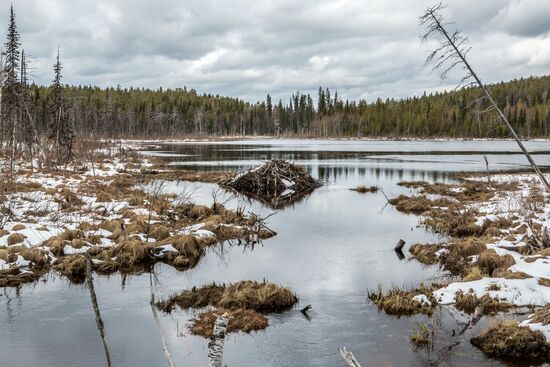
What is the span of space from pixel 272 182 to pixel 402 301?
2275 centimetres

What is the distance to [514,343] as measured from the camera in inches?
380

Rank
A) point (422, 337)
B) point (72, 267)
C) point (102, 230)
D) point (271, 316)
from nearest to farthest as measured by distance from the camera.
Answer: point (422, 337) < point (271, 316) < point (72, 267) < point (102, 230)

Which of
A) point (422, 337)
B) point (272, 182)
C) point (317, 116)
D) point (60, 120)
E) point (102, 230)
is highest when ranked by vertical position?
point (317, 116)

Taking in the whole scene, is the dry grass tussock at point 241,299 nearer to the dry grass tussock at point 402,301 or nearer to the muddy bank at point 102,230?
the dry grass tussock at point 402,301

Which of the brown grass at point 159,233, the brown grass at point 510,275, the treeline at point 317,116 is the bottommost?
the brown grass at point 510,275

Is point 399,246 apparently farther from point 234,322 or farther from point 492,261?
point 234,322

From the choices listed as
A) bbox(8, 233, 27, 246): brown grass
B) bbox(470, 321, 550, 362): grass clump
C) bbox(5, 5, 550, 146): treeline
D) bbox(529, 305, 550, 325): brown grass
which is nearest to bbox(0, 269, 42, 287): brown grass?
bbox(8, 233, 27, 246): brown grass

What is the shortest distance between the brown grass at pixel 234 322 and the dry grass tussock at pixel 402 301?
2995 millimetres

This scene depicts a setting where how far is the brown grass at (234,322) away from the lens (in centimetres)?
1066

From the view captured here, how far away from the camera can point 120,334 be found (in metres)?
10.5

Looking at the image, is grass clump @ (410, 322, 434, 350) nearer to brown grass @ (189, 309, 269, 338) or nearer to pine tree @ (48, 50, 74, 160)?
brown grass @ (189, 309, 269, 338)

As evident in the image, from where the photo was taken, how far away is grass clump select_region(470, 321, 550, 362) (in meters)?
9.50

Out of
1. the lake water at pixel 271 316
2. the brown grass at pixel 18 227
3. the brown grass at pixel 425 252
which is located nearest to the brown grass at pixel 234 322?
the lake water at pixel 271 316

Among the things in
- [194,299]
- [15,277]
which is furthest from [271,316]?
[15,277]
